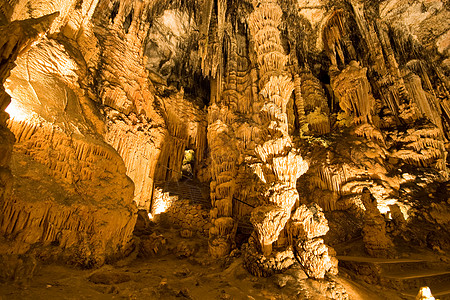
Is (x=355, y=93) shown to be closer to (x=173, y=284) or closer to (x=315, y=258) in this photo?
(x=315, y=258)

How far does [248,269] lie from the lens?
4723 mm

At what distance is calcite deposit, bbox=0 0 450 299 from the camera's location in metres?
4.02

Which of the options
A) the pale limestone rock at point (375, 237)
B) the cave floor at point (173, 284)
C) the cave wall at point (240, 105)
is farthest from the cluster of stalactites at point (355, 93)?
the cave floor at point (173, 284)

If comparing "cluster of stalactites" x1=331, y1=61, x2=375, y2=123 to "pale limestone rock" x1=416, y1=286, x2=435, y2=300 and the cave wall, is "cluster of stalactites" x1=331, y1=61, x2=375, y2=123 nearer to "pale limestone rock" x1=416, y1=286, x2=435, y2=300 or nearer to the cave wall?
the cave wall

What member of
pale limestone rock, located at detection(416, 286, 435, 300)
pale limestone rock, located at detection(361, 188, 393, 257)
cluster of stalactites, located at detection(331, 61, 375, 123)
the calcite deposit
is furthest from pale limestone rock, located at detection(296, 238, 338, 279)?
cluster of stalactites, located at detection(331, 61, 375, 123)

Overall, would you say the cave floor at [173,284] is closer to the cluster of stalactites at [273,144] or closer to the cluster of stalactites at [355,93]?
the cluster of stalactites at [273,144]

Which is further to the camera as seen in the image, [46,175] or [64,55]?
[64,55]

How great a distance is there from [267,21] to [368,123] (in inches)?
257

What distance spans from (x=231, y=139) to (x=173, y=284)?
5.20 meters

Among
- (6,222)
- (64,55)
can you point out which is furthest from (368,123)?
(6,222)

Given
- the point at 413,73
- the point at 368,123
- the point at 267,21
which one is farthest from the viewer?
the point at 413,73

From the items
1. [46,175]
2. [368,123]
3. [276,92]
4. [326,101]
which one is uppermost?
[326,101]

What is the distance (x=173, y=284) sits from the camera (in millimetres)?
4289

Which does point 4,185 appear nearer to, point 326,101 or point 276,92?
point 276,92
